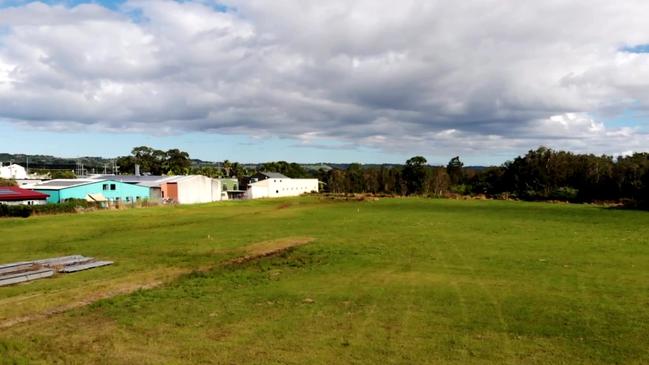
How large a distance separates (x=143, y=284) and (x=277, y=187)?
8321 cm

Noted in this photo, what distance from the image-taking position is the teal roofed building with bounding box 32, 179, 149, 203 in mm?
57688

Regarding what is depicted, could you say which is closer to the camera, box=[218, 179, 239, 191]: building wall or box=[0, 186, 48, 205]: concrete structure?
box=[0, 186, 48, 205]: concrete structure

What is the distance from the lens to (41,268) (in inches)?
718

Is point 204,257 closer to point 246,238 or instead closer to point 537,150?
point 246,238

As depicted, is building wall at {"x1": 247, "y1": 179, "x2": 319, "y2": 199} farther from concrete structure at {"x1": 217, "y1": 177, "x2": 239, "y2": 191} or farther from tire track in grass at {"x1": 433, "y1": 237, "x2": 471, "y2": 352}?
tire track in grass at {"x1": 433, "y1": 237, "x2": 471, "y2": 352}

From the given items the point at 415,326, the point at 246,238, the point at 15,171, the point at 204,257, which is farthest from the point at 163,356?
the point at 15,171

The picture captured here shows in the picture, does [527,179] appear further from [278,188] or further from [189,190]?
[189,190]

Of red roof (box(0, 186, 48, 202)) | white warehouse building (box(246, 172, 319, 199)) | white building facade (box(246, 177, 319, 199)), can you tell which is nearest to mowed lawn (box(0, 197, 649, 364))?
red roof (box(0, 186, 48, 202))

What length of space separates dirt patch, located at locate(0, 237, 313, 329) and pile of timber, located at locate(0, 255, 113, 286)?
105 inches

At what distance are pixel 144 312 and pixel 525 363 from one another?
918cm

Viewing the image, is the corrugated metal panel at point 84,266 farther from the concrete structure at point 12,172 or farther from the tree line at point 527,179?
the concrete structure at point 12,172

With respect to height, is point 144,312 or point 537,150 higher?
point 537,150

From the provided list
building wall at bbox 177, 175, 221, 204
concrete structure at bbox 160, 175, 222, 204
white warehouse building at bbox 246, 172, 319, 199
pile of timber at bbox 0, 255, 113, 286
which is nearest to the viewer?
pile of timber at bbox 0, 255, 113, 286

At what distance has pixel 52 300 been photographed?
1394 centimetres
